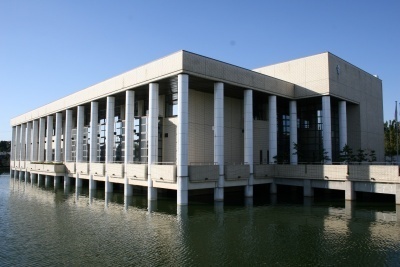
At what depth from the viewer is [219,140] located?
104ft

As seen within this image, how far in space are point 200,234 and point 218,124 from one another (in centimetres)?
1478

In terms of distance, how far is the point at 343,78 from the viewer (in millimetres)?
42406

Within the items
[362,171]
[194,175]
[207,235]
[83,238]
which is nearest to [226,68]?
[194,175]

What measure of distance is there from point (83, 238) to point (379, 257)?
14308 mm

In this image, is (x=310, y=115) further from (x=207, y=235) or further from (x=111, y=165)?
(x=207, y=235)

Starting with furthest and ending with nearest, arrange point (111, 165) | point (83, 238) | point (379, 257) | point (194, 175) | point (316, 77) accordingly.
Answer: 1. point (316, 77)
2. point (111, 165)
3. point (194, 175)
4. point (83, 238)
5. point (379, 257)

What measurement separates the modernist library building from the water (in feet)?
13.5

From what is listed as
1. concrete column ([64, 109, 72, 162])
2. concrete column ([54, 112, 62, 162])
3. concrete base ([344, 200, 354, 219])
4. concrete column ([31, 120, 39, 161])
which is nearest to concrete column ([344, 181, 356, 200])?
concrete base ([344, 200, 354, 219])

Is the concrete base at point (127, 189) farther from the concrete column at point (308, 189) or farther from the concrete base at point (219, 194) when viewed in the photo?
the concrete column at point (308, 189)

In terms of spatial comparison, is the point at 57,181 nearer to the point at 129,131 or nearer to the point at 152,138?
the point at 129,131

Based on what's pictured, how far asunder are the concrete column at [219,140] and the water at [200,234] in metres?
1.77

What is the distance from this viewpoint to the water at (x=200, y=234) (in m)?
14.3

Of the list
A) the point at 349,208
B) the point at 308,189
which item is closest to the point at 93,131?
the point at 308,189

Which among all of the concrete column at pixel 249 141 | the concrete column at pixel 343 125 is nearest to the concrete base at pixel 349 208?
the concrete column at pixel 249 141
